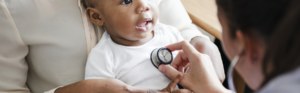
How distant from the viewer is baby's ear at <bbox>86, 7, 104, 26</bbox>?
4.14ft

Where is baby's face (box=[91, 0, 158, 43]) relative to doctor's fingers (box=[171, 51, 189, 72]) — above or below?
above

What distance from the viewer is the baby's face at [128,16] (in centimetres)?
124

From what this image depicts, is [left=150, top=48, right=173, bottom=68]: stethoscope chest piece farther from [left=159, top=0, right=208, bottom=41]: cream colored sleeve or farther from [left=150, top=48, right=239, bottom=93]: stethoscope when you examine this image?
[left=159, top=0, right=208, bottom=41]: cream colored sleeve

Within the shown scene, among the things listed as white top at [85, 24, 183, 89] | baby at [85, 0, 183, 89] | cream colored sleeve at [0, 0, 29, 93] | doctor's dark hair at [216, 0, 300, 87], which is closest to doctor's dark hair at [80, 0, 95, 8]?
baby at [85, 0, 183, 89]

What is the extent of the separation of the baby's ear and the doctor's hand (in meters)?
0.22

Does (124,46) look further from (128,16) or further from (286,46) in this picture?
(286,46)

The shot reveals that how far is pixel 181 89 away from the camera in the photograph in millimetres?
1220

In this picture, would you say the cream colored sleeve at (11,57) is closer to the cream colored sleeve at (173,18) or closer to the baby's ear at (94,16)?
the baby's ear at (94,16)

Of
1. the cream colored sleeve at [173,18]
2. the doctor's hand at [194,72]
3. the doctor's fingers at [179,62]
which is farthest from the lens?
the cream colored sleeve at [173,18]

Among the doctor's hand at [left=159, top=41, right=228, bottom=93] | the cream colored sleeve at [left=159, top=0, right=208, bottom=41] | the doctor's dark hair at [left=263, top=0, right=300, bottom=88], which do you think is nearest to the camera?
the doctor's dark hair at [left=263, top=0, right=300, bottom=88]

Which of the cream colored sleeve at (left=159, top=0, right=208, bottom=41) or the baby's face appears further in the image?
the cream colored sleeve at (left=159, top=0, right=208, bottom=41)

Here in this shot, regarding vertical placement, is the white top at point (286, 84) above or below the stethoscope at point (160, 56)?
above

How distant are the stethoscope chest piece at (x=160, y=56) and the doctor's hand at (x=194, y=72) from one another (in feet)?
0.06

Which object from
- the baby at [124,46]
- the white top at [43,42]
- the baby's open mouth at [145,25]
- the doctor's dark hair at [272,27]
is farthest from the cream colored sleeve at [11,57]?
the doctor's dark hair at [272,27]
